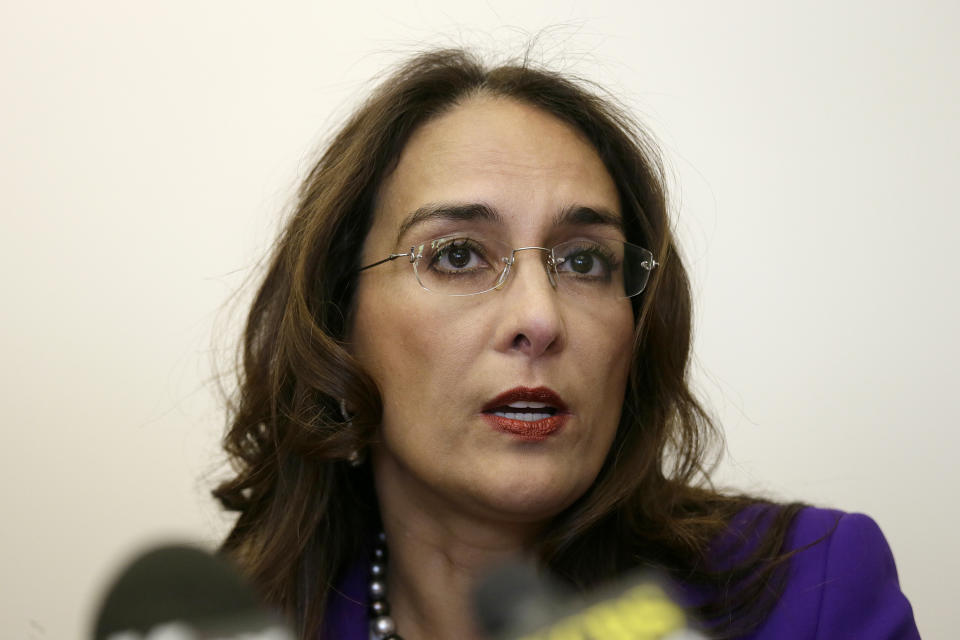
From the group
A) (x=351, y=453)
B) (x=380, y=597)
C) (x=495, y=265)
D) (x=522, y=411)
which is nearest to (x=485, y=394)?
(x=522, y=411)

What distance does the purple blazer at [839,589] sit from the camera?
1327 mm

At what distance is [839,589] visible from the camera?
53.3 inches

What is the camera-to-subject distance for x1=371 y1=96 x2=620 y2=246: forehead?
143 cm

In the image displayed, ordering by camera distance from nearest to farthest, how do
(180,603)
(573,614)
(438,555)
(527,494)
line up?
(180,603), (573,614), (527,494), (438,555)

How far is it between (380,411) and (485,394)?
22 centimetres

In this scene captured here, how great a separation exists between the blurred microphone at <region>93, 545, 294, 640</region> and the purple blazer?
34.2 inches

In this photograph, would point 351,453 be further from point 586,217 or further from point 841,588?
point 841,588

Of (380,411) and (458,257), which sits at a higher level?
(458,257)

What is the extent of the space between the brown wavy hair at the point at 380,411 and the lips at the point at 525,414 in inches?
7.6

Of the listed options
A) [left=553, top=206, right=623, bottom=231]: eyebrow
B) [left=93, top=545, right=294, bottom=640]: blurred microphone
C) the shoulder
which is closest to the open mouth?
[left=553, top=206, right=623, bottom=231]: eyebrow

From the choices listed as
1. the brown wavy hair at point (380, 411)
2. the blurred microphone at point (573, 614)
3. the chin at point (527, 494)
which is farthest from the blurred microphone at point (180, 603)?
the brown wavy hair at point (380, 411)

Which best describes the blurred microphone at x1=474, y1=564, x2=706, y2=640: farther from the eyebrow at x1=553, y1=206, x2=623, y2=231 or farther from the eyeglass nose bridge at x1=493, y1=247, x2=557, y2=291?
the eyebrow at x1=553, y1=206, x2=623, y2=231

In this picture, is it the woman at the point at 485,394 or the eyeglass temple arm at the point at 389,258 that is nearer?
the woman at the point at 485,394

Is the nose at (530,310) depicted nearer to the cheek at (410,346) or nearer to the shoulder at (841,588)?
the cheek at (410,346)
